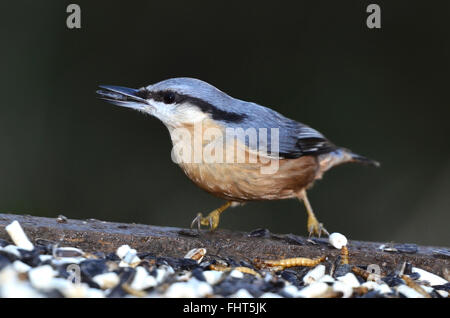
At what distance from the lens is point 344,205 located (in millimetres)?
6742

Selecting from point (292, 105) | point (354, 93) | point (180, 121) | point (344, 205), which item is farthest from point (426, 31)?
point (180, 121)

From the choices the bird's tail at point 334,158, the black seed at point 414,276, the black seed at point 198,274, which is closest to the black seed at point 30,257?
the black seed at point 198,274

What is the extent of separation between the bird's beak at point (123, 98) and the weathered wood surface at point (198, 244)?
91 centimetres

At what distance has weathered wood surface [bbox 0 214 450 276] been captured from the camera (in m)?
3.06

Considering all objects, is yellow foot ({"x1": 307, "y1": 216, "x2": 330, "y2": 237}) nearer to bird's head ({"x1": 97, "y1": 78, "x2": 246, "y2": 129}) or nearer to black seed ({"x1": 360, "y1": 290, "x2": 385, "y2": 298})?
bird's head ({"x1": 97, "y1": 78, "x2": 246, "y2": 129})

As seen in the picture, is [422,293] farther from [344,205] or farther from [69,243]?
[344,205]

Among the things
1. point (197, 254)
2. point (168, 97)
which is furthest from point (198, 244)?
point (168, 97)

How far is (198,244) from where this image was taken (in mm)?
3152

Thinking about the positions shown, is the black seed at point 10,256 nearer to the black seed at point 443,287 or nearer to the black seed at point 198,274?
the black seed at point 198,274

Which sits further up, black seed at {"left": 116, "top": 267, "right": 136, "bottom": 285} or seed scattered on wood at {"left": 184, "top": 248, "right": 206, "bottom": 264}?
black seed at {"left": 116, "top": 267, "right": 136, "bottom": 285}

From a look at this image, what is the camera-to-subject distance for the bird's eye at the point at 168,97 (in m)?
3.93

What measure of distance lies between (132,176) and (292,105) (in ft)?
5.95

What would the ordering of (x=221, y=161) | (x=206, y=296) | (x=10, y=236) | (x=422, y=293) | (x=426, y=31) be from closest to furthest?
(x=206, y=296), (x=422, y=293), (x=10, y=236), (x=221, y=161), (x=426, y=31)

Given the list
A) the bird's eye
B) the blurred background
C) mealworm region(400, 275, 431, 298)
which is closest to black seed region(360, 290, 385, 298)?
mealworm region(400, 275, 431, 298)
